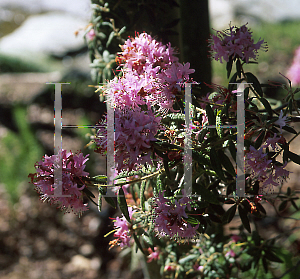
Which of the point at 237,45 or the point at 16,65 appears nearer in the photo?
the point at 237,45

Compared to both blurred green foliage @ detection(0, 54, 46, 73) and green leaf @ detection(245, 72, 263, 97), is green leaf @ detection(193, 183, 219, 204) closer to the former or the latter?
green leaf @ detection(245, 72, 263, 97)

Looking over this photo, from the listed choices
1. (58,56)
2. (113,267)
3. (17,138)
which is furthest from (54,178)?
(58,56)

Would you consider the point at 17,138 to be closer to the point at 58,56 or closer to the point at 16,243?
the point at 16,243

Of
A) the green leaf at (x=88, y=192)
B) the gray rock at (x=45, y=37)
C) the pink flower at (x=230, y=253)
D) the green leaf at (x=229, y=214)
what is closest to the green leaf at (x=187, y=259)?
the pink flower at (x=230, y=253)

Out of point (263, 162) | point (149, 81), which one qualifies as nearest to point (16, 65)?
point (149, 81)

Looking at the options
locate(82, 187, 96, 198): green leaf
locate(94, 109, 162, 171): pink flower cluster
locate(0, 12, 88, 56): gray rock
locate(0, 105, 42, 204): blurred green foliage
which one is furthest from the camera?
locate(0, 12, 88, 56): gray rock

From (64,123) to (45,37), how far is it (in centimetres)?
328

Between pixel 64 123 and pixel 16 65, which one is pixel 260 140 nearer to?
pixel 64 123

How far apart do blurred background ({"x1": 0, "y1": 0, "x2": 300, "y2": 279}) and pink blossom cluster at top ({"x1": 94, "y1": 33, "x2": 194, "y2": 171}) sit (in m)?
0.31

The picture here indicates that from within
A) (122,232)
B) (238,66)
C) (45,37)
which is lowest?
(122,232)

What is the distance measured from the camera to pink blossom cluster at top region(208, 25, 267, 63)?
810 millimetres

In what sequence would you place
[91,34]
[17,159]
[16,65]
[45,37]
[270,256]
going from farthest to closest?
[45,37] → [16,65] → [17,159] → [91,34] → [270,256]

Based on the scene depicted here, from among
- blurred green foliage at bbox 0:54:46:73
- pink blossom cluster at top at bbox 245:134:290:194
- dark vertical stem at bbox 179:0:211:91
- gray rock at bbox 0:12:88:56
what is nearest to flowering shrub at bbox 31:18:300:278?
pink blossom cluster at top at bbox 245:134:290:194

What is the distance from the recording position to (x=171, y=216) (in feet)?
2.44
